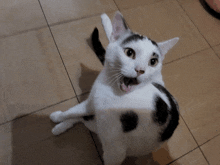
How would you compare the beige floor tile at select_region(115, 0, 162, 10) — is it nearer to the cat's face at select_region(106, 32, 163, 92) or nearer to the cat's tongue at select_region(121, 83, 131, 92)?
the cat's face at select_region(106, 32, 163, 92)

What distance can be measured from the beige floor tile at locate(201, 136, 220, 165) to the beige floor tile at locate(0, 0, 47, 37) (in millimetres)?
1641

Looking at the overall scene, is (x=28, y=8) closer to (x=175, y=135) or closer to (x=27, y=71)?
(x=27, y=71)

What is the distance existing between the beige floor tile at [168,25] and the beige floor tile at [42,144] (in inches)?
40.8

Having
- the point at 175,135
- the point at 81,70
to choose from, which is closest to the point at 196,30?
the point at 175,135

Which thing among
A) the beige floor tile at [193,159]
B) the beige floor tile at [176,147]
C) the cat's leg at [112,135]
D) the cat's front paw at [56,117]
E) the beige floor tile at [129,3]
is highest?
the beige floor tile at [129,3]

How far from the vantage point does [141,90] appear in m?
0.71

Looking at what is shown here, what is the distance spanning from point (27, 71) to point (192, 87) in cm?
138

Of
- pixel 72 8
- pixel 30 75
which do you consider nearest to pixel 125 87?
pixel 30 75

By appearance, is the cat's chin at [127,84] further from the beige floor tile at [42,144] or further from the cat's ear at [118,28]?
Answer: the beige floor tile at [42,144]

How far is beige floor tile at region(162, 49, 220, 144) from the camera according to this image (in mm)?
1236

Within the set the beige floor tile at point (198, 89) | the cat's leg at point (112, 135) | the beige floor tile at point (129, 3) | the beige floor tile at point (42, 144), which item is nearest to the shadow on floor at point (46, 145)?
the beige floor tile at point (42, 144)

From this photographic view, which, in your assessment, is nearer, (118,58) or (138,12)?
(118,58)

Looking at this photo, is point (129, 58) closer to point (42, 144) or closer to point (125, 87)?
point (125, 87)

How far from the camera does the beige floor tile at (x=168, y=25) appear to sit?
150cm
